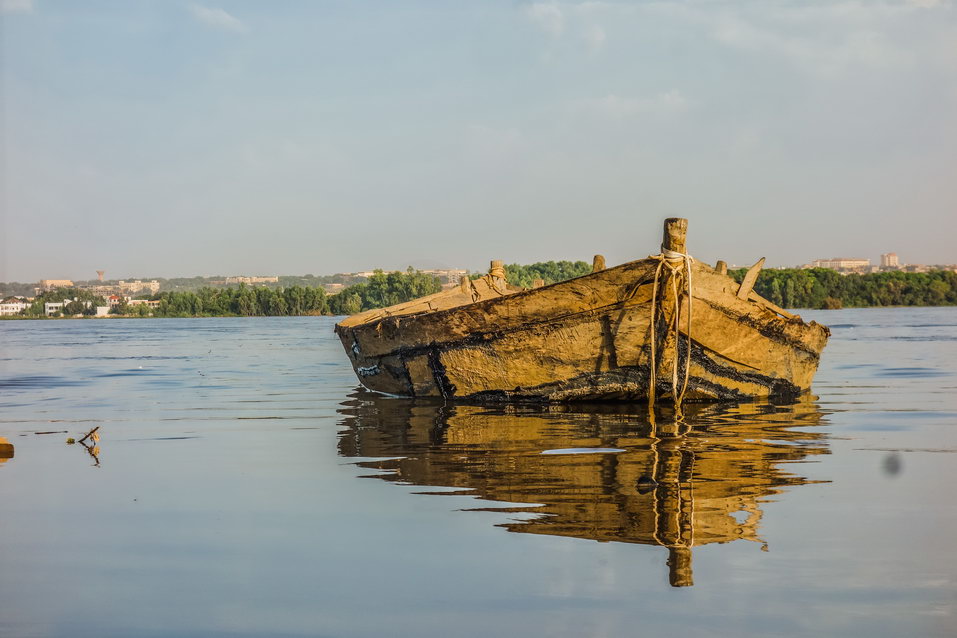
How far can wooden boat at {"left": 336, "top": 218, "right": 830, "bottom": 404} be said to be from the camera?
472 inches

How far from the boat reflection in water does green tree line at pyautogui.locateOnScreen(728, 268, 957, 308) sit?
3844 inches

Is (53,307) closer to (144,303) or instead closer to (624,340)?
(144,303)

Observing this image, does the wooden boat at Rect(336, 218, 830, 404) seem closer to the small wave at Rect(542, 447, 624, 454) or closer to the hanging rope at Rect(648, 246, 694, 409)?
the hanging rope at Rect(648, 246, 694, 409)

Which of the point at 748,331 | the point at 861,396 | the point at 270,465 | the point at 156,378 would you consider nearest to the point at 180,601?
the point at 270,465

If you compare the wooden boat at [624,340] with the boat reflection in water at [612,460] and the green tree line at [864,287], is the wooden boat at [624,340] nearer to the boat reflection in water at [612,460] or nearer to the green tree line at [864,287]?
the boat reflection in water at [612,460]

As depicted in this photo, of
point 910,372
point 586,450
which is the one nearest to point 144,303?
point 910,372

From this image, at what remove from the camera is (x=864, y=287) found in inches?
4409

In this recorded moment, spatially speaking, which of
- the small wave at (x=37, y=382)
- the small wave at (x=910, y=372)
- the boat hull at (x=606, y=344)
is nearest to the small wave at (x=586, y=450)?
the boat hull at (x=606, y=344)

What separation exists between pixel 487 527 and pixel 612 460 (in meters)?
2.58

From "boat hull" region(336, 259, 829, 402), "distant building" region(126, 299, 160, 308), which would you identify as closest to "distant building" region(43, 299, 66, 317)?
"distant building" region(126, 299, 160, 308)

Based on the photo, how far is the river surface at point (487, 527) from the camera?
4.14 m

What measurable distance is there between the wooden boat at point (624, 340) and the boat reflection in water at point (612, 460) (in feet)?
1.27

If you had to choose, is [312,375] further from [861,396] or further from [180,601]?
[180,601]

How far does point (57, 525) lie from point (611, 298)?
7.47 meters
